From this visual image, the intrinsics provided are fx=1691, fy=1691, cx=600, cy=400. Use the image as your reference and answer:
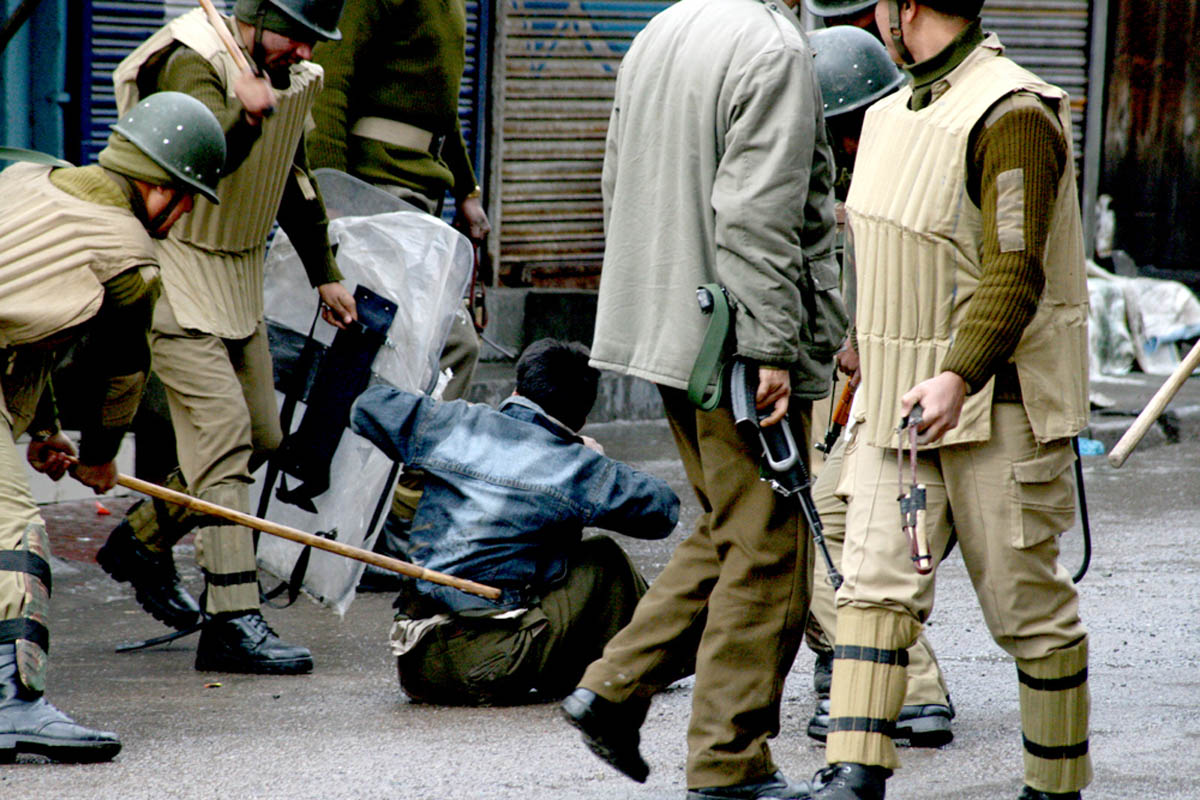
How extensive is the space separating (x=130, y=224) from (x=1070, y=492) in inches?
86.0

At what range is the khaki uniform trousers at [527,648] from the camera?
437 cm

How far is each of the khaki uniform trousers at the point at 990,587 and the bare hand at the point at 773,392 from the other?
0.22 metres

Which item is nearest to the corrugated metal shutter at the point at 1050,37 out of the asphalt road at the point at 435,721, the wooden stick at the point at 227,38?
the asphalt road at the point at 435,721

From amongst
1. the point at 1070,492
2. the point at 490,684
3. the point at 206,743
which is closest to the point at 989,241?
the point at 1070,492

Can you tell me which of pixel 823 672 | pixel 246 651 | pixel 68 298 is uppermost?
pixel 68 298

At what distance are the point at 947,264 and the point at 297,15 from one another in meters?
2.18

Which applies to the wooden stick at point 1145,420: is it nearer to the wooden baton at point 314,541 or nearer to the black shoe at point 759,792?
the black shoe at point 759,792

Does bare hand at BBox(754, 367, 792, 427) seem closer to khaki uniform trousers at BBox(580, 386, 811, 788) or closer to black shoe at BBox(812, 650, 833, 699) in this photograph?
khaki uniform trousers at BBox(580, 386, 811, 788)

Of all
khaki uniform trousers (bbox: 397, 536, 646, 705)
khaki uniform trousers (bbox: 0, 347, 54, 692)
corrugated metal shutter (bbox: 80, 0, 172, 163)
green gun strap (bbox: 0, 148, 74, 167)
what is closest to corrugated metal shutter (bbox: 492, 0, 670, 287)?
corrugated metal shutter (bbox: 80, 0, 172, 163)

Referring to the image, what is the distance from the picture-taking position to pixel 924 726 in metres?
4.05

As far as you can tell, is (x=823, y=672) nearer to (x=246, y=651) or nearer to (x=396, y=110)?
(x=246, y=651)

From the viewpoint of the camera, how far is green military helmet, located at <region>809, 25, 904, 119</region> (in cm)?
421

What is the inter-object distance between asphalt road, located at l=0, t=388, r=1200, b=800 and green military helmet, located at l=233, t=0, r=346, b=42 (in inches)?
70.9

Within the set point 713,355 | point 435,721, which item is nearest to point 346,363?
point 435,721
